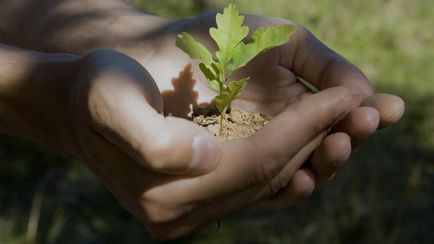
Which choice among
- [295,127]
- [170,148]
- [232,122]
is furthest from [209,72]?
[170,148]

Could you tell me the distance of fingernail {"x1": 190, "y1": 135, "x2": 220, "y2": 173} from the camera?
1.17 m

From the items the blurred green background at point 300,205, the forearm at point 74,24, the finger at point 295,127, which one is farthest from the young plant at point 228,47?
the blurred green background at point 300,205

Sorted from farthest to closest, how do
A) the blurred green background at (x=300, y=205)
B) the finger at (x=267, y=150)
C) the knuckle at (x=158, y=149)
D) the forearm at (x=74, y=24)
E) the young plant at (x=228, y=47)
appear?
the blurred green background at (x=300, y=205) → the forearm at (x=74, y=24) → the young plant at (x=228, y=47) → the finger at (x=267, y=150) → the knuckle at (x=158, y=149)

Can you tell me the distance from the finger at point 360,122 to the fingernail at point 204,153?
29cm

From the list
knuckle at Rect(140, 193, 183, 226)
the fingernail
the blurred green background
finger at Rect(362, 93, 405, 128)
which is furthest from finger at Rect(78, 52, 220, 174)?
the blurred green background

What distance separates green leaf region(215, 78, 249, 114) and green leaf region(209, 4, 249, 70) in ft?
0.26

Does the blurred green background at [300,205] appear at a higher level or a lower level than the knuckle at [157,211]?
lower

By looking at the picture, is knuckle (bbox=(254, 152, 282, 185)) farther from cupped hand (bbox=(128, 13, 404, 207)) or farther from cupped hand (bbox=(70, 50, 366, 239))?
cupped hand (bbox=(128, 13, 404, 207))

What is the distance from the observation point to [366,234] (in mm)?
2205

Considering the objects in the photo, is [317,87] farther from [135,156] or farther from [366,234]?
[366,234]

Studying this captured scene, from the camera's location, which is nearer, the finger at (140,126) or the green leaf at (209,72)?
the finger at (140,126)

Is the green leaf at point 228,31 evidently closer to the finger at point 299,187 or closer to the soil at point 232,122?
the soil at point 232,122

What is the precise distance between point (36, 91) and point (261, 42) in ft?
1.44

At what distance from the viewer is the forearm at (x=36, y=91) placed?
131 centimetres
